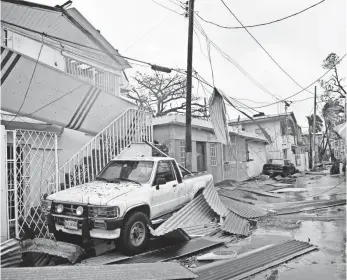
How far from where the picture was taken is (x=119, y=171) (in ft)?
23.0

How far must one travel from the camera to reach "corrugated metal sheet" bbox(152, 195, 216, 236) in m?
5.92

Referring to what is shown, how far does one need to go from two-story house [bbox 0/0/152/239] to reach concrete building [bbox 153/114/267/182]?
233 centimetres

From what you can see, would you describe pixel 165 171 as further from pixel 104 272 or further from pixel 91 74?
pixel 91 74

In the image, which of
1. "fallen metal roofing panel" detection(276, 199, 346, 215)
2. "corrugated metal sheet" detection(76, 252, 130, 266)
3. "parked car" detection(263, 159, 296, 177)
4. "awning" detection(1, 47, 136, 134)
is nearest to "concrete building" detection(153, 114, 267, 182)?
"parked car" detection(263, 159, 296, 177)

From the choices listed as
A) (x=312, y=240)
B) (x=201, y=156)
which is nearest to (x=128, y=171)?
(x=312, y=240)

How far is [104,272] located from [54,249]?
1.35 metres

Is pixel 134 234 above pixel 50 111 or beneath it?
beneath

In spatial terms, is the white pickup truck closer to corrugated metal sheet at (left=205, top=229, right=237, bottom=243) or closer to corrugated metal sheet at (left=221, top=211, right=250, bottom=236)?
corrugated metal sheet at (left=205, top=229, right=237, bottom=243)

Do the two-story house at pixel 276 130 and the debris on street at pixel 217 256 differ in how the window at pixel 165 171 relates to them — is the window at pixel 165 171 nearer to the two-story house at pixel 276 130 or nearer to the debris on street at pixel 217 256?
the debris on street at pixel 217 256

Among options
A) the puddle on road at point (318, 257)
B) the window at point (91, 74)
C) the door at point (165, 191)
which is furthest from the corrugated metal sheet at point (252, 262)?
the window at point (91, 74)

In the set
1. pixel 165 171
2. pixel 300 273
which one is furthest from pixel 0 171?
pixel 300 273

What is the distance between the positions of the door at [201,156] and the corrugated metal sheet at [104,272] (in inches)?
472

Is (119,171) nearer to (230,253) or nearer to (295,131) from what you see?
(230,253)

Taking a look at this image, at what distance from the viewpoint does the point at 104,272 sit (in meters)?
4.15
